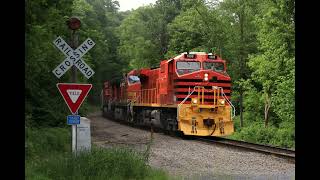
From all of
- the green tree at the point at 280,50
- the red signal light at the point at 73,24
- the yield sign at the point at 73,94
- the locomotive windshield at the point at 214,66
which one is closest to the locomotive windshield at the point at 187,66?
the locomotive windshield at the point at 214,66

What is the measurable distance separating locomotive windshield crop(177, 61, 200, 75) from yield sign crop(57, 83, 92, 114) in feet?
36.4

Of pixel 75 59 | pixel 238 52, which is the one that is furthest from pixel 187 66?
pixel 75 59

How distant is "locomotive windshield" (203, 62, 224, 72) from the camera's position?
70.9 feet

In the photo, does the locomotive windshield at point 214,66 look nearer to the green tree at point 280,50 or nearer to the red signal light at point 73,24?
the green tree at point 280,50

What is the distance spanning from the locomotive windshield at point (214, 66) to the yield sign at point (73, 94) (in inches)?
460

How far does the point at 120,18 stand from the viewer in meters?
107

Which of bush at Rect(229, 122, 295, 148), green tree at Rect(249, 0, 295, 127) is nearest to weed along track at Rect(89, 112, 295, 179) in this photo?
bush at Rect(229, 122, 295, 148)

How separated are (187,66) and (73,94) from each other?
37.9ft

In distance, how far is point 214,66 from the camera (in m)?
21.9

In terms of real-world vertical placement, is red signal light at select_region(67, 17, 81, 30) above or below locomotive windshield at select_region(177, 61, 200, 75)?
above

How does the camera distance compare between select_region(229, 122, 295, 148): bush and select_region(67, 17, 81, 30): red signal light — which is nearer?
select_region(67, 17, 81, 30): red signal light

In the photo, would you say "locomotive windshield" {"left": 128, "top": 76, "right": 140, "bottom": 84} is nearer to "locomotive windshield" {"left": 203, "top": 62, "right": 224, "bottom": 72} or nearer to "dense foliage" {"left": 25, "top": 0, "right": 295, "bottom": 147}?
"dense foliage" {"left": 25, "top": 0, "right": 295, "bottom": 147}
